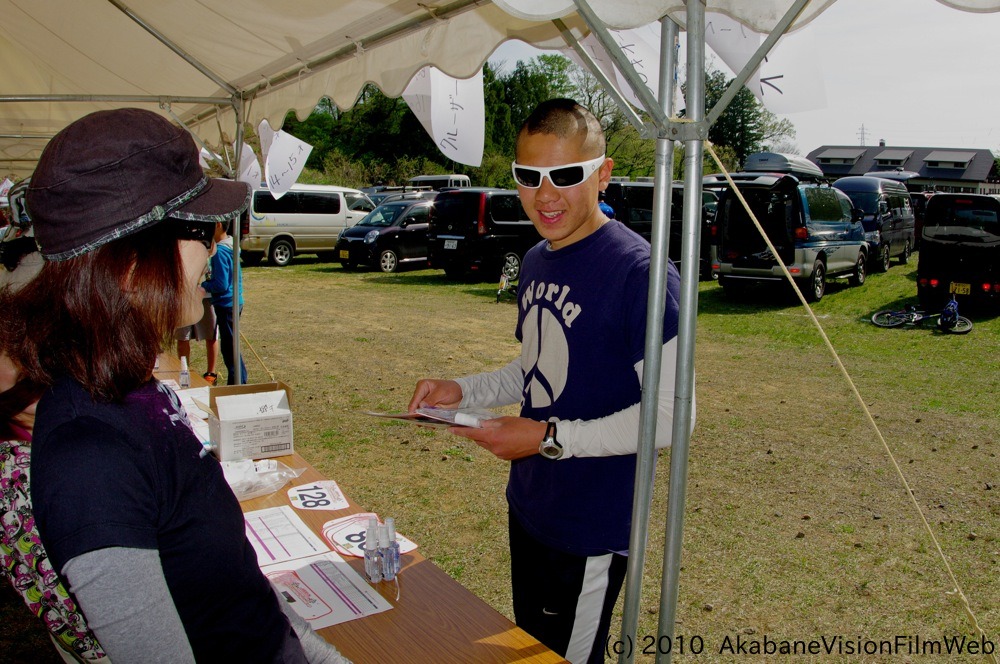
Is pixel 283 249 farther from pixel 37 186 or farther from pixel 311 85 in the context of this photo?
pixel 37 186

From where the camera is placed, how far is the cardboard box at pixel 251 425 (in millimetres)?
2701

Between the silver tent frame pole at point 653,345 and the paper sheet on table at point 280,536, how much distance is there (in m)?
0.92

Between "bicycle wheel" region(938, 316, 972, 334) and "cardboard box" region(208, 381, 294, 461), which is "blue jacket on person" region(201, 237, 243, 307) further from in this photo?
"bicycle wheel" region(938, 316, 972, 334)

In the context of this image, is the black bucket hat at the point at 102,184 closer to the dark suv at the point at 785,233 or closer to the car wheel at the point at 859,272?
the dark suv at the point at 785,233

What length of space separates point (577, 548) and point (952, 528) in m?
3.45

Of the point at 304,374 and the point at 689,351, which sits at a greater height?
the point at 689,351

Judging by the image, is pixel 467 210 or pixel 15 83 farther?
pixel 467 210

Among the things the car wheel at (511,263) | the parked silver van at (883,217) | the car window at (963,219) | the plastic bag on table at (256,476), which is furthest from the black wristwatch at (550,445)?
the parked silver van at (883,217)

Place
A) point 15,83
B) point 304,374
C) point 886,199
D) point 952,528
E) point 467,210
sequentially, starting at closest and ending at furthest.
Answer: point 952,528 → point 15,83 → point 304,374 → point 467,210 → point 886,199

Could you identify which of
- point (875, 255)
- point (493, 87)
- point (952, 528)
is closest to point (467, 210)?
point (875, 255)

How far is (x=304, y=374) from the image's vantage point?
766 centimetres

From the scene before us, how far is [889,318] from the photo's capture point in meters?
10.7

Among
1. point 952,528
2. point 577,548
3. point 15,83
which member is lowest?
point 952,528

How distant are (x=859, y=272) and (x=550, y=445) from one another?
13632mm
